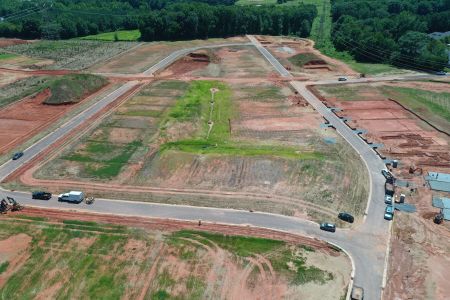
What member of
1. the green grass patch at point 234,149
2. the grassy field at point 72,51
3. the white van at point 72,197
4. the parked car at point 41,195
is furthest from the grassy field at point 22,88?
the white van at point 72,197

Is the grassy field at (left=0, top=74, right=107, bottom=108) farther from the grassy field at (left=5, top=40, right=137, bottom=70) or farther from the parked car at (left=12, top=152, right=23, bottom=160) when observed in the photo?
the parked car at (left=12, top=152, right=23, bottom=160)

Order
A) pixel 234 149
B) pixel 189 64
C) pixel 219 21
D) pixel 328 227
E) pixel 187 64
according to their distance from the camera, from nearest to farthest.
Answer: pixel 328 227, pixel 234 149, pixel 187 64, pixel 189 64, pixel 219 21

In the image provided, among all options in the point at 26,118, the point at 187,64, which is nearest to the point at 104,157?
the point at 26,118

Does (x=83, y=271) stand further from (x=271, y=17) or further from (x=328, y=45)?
(x=271, y=17)

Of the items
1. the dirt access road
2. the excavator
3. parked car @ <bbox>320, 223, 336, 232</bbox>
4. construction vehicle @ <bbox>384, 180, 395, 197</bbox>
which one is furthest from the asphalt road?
construction vehicle @ <bbox>384, 180, 395, 197</bbox>

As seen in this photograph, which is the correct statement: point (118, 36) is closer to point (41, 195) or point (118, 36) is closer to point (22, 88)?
point (22, 88)

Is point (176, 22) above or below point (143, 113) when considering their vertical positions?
above
